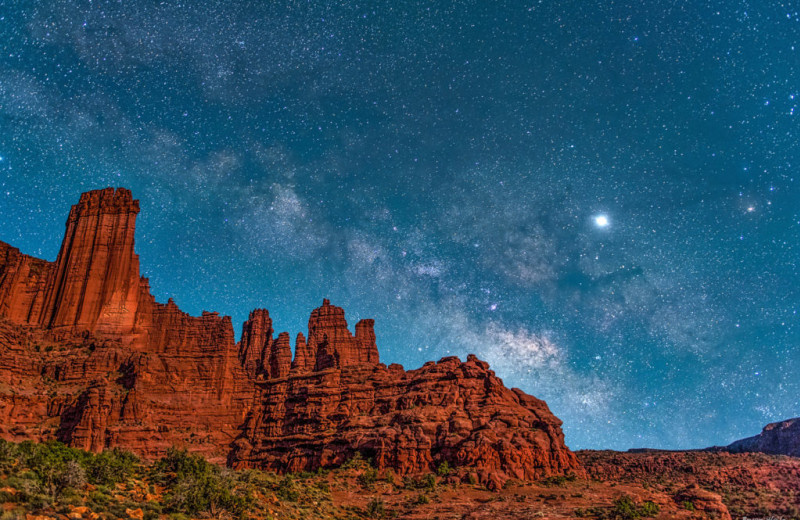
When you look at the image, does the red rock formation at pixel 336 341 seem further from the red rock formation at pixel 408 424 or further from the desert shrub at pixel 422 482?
the desert shrub at pixel 422 482

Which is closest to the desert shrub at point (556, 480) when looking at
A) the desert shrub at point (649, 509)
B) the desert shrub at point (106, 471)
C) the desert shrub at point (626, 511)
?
the desert shrub at point (626, 511)

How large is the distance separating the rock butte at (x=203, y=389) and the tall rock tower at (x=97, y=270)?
0.22m

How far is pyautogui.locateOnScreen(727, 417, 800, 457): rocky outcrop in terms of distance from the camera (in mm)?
114500

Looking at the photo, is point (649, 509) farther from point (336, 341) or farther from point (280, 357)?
point (280, 357)

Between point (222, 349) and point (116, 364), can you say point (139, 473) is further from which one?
point (222, 349)

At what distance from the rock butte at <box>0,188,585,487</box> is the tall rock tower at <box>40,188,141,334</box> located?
0.22 metres

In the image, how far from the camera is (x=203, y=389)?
81.3 m

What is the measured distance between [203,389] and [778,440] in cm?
13127

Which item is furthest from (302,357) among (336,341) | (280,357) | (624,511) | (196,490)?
(196,490)

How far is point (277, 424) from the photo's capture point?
259 feet

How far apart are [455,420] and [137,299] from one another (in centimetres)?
5969

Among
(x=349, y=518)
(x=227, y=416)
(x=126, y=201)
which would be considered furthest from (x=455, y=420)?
(x=126, y=201)

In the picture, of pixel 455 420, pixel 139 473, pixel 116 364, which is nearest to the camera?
pixel 139 473

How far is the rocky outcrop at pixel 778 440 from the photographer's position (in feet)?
376
